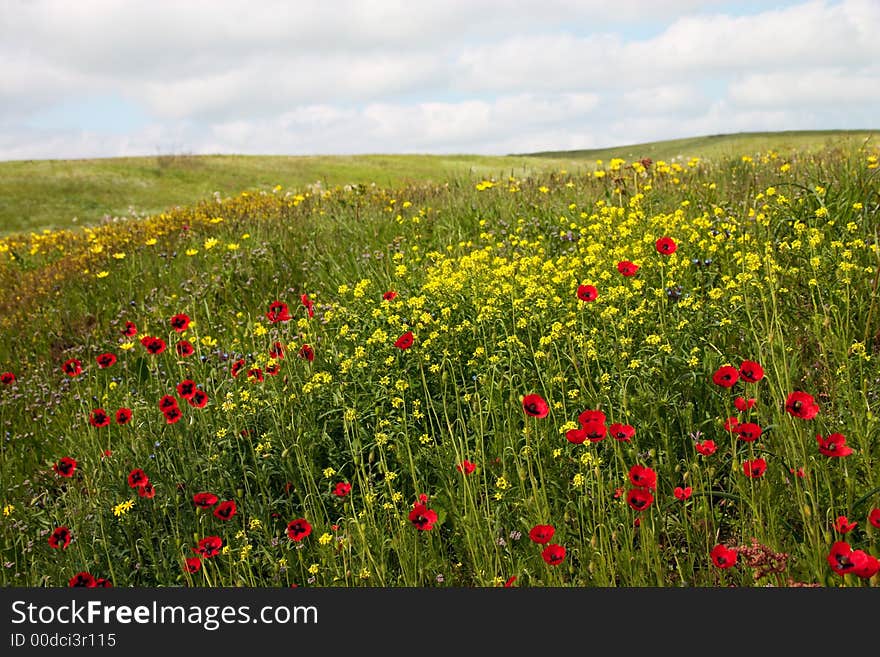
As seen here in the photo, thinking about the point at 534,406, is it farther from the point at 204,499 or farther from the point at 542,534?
the point at 204,499

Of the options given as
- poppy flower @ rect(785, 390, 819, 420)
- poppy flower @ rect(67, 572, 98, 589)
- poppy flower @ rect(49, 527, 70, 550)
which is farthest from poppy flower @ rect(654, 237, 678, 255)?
poppy flower @ rect(49, 527, 70, 550)

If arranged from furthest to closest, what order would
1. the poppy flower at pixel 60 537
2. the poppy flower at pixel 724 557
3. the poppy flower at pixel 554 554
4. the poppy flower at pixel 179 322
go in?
the poppy flower at pixel 179 322 < the poppy flower at pixel 60 537 < the poppy flower at pixel 554 554 < the poppy flower at pixel 724 557

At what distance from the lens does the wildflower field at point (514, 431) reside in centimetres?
247

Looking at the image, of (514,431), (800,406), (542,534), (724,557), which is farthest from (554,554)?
(514,431)

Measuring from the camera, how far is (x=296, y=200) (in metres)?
9.02

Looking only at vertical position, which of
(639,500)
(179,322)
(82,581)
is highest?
(179,322)

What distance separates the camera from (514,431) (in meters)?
3.01

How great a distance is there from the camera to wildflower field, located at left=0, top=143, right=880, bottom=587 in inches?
97.3

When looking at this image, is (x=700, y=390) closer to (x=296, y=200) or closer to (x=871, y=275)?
(x=871, y=275)

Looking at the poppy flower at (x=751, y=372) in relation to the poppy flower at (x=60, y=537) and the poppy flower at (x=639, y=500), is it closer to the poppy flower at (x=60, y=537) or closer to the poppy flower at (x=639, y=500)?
the poppy flower at (x=639, y=500)

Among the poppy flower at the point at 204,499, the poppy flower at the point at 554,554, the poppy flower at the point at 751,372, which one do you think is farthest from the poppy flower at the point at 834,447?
the poppy flower at the point at 204,499

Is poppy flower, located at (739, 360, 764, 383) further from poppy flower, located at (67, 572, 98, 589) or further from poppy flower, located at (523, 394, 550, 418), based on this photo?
poppy flower, located at (67, 572, 98, 589)

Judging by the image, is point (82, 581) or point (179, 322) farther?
point (179, 322)

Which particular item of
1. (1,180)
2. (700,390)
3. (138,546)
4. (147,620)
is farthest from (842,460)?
(1,180)
